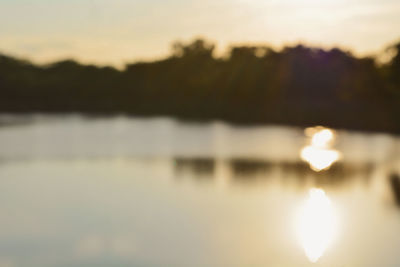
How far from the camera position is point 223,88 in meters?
96.7

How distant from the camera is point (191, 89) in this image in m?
103

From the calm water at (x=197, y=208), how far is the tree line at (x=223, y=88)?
24339 mm

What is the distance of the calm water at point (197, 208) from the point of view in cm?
1297

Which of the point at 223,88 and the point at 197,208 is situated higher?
the point at 223,88

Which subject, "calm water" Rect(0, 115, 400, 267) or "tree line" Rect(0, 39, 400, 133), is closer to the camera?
"calm water" Rect(0, 115, 400, 267)

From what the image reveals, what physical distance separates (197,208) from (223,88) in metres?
79.6

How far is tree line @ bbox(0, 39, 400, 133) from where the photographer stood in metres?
68.4

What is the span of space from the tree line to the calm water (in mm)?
24339

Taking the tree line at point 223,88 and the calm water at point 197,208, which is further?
the tree line at point 223,88

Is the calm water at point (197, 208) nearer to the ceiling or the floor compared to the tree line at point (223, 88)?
nearer to the floor

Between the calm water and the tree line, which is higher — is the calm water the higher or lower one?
the lower one

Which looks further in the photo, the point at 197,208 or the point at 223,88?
the point at 223,88

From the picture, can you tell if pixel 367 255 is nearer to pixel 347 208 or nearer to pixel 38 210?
pixel 347 208

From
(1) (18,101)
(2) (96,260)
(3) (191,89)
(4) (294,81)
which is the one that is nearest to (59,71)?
(1) (18,101)
